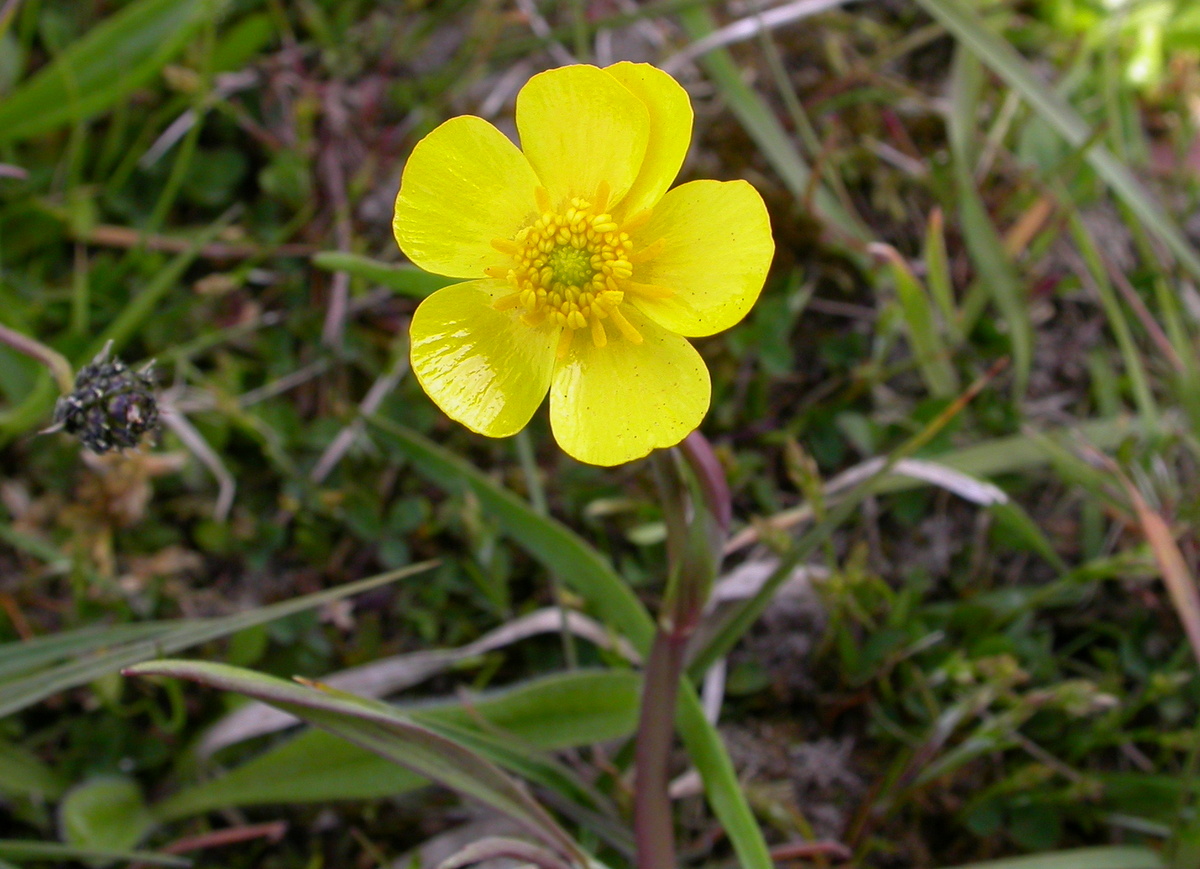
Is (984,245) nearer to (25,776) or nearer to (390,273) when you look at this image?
Answer: (390,273)

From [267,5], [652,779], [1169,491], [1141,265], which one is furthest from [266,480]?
[1141,265]

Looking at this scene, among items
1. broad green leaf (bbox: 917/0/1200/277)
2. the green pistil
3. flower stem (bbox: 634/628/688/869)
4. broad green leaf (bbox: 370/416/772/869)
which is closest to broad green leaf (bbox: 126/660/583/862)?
flower stem (bbox: 634/628/688/869)

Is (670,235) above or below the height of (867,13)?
below

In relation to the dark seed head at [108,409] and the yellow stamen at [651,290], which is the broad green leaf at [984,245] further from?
the dark seed head at [108,409]

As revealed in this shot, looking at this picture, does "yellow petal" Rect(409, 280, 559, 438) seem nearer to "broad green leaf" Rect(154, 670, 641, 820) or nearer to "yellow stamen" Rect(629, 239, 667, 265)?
"yellow stamen" Rect(629, 239, 667, 265)

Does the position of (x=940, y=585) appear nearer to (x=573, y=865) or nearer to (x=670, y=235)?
(x=573, y=865)

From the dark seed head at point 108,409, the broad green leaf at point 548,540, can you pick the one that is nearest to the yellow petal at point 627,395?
the broad green leaf at point 548,540
